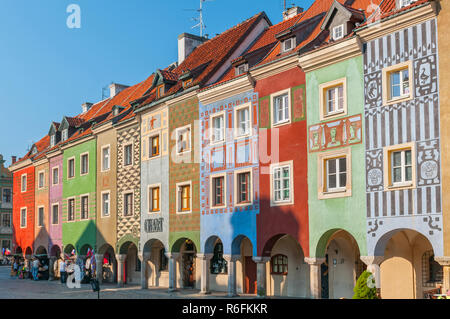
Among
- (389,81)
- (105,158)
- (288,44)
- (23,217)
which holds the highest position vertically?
(288,44)

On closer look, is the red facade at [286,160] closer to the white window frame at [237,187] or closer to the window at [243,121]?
the white window frame at [237,187]

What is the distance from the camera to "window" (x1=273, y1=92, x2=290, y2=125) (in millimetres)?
23031

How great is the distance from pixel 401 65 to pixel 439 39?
1380mm

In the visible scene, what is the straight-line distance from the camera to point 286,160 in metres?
22.6

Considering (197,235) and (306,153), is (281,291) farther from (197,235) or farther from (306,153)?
(306,153)

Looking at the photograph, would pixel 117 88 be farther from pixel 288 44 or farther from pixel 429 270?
pixel 429 270

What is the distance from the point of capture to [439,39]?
17469 mm

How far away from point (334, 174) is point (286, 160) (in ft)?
7.91

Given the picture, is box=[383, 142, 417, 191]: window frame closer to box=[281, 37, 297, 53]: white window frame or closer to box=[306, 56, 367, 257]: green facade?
box=[306, 56, 367, 257]: green facade

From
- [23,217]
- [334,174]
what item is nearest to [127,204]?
[334,174]

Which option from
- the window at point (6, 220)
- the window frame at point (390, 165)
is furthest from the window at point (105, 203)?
the window at point (6, 220)

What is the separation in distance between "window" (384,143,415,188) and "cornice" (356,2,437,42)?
11.9ft

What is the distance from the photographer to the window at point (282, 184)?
73.7 ft
